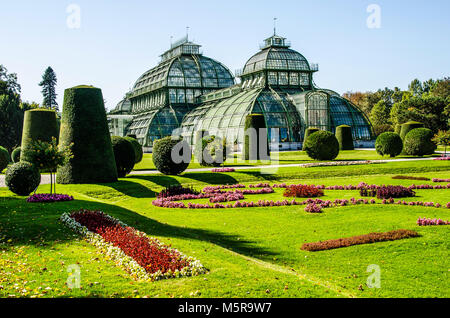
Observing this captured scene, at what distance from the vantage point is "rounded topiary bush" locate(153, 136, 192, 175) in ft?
96.3

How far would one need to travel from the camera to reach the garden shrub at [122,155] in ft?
94.4

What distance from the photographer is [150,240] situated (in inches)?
473

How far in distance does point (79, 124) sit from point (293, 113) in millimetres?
36577

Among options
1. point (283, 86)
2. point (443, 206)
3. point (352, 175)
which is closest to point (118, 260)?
point (443, 206)

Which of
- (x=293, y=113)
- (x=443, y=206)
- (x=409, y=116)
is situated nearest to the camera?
(x=443, y=206)

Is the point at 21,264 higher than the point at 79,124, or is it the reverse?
the point at 79,124

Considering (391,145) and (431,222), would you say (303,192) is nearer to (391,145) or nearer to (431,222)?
(431,222)

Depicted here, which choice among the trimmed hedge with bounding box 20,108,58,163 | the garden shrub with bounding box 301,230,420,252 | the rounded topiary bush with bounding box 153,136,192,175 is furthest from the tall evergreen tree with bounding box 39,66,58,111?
the garden shrub with bounding box 301,230,420,252

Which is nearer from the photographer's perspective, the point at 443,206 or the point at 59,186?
the point at 443,206

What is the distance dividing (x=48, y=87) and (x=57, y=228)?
94.7 meters

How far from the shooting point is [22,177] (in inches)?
816

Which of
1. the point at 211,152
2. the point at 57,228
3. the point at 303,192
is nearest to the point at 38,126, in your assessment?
the point at 211,152

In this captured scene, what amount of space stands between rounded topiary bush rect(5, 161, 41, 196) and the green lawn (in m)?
1.56
